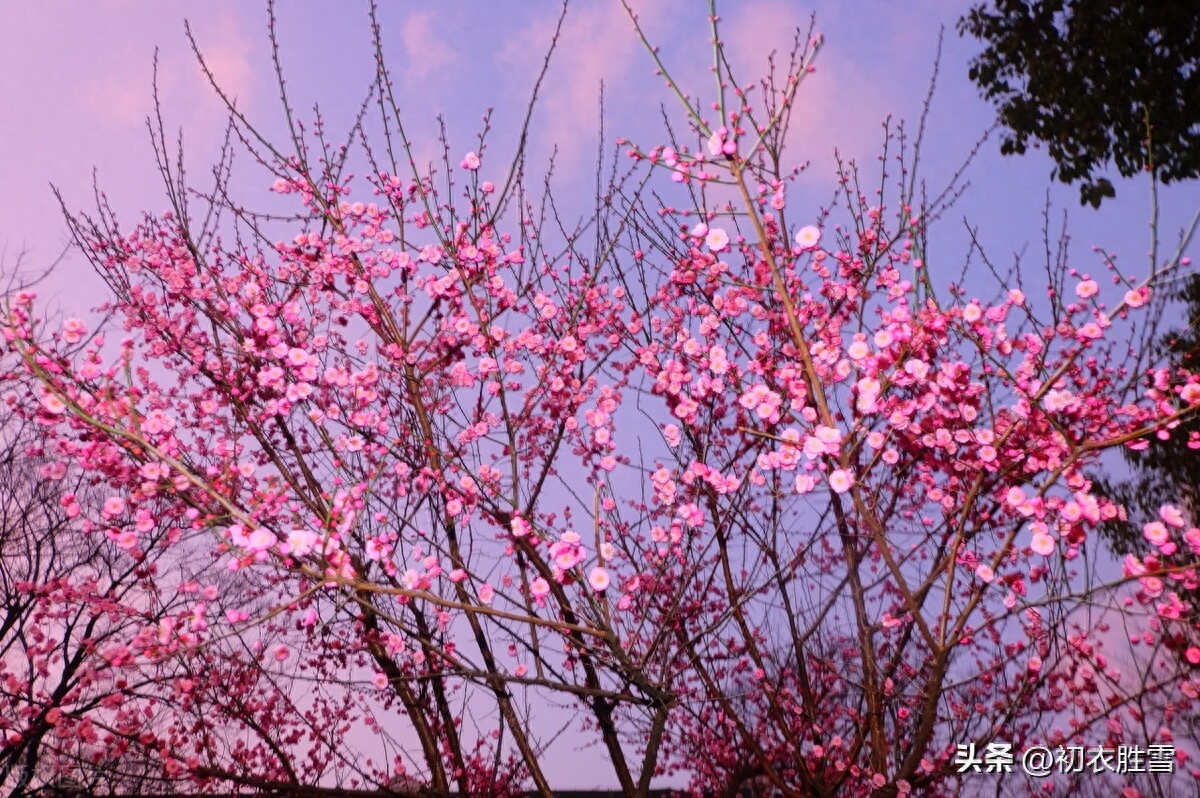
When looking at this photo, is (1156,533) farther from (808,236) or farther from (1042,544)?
(808,236)

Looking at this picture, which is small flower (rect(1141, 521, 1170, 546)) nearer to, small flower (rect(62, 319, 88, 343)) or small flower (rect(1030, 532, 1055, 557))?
small flower (rect(1030, 532, 1055, 557))

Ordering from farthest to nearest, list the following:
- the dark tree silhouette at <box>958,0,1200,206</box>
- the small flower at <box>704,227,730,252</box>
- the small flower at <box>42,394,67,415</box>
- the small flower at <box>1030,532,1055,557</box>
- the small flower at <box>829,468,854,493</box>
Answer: the dark tree silhouette at <box>958,0,1200,206</box> → the small flower at <box>704,227,730,252</box> → the small flower at <box>1030,532,1055,557</box> → the small flower at <box>829,468,854,493</box> → the small flower at <box>42,394,67,415</box>

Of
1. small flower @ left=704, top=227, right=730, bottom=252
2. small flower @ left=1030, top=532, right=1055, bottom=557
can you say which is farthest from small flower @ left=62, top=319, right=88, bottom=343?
small flower @ left=1030, top=532, right=1055, bottom=557

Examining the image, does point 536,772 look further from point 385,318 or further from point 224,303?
point 224,303

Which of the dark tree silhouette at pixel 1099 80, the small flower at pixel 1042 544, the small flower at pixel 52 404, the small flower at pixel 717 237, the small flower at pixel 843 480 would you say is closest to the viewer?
the small flower at pixel 52 404

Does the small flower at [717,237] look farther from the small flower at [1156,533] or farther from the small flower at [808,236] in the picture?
the small flower at [1156,533]

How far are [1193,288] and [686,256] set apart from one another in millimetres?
4882

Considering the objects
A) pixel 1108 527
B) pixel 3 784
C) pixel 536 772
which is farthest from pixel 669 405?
pixel 3 784

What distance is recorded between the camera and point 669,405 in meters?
5.89

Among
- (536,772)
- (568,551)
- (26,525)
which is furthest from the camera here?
(26,525)

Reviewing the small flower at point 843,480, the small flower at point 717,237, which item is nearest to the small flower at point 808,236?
the small flower at point 717,237

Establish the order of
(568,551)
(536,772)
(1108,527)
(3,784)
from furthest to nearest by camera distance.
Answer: (3,784)
(1108,527)
(536,772)
(568,551)

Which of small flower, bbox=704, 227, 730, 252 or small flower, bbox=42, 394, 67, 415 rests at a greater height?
small flower, bbox=704, 227, 730, 252

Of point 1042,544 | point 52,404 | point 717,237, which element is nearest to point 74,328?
point 52,404
